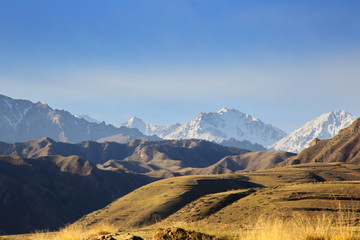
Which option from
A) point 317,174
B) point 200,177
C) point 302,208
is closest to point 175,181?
point 200,177

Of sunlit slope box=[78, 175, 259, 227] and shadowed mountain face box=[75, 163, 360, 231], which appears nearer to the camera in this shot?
shadowed mountain face box=[75, 163, 360, 231]

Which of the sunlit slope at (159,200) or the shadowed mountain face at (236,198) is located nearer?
the shadowed mountain face at (236,198)

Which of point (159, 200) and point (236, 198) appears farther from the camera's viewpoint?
point (159, 200)

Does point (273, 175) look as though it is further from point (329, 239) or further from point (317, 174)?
point (329, 239)

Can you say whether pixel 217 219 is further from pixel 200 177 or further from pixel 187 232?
pixel 200 177

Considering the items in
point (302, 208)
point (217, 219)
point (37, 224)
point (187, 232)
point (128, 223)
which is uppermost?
point (187, 232)

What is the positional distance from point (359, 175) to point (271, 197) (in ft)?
302

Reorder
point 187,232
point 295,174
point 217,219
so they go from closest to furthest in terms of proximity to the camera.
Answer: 1. point 187,232
2. point 217,219
3. point 295,174

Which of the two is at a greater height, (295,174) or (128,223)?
(295,174)

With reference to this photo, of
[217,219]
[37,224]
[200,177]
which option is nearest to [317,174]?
[200,177]

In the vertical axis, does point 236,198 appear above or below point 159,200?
above

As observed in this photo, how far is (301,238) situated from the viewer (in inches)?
508

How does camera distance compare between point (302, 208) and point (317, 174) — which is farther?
point (317, 174)

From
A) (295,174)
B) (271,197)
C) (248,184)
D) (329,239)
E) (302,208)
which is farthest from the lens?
(295,174)
